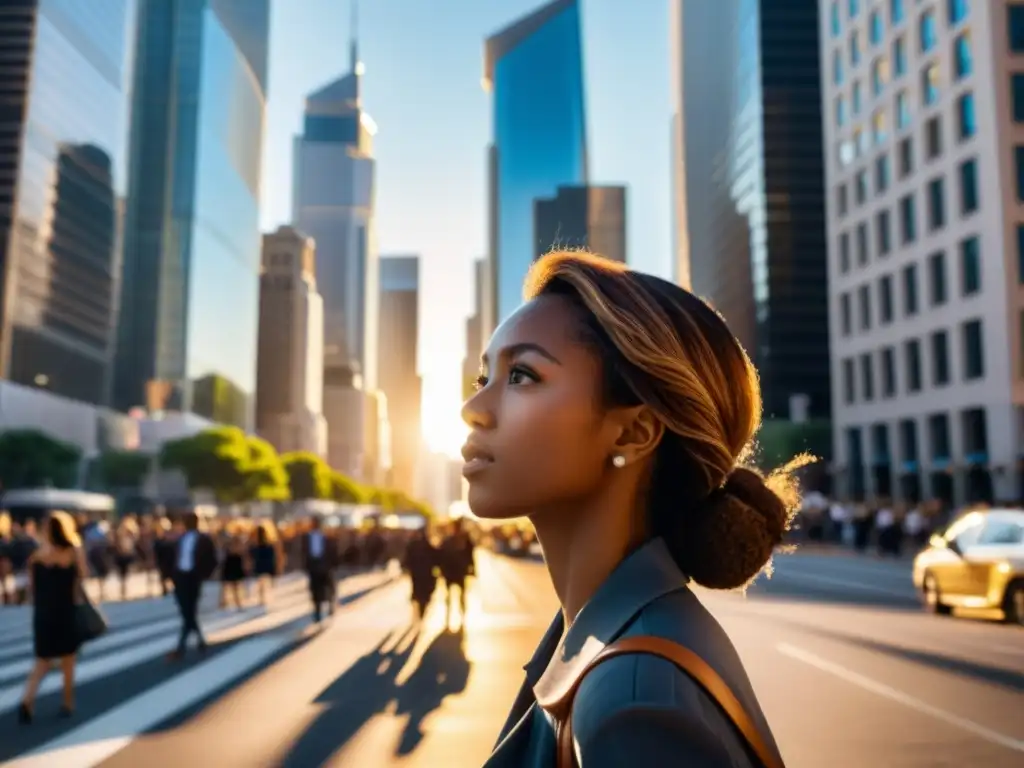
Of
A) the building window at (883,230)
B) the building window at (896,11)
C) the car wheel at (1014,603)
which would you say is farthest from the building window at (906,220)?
the car wheel at (1014,603)

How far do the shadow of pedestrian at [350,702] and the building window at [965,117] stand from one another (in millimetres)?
40296

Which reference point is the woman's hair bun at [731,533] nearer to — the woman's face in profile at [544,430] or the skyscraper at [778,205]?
the woman's face in profile at [544,430]

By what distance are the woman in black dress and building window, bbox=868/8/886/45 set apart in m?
53.1

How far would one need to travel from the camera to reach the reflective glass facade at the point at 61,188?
85.9 m

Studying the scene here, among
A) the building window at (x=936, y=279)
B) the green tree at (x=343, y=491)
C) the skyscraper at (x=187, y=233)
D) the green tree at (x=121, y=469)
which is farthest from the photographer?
the green tree at (x=343, y=491)

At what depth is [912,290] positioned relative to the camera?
166 ft

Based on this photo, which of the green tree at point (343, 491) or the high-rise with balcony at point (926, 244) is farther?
the green tree at point (343, 491)

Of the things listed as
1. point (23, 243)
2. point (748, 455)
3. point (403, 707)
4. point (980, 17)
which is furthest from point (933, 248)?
point (23, 243)

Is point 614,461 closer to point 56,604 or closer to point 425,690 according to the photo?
point 56,604

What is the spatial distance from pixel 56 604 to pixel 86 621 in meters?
0.28

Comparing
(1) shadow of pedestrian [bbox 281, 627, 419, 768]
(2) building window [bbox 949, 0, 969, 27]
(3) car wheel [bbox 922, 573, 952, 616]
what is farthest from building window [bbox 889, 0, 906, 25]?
(1) shadow of pedestrian [bbox 281, 627, 419, 768]

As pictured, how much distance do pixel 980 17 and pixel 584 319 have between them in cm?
4854

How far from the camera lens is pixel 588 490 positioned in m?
1.50

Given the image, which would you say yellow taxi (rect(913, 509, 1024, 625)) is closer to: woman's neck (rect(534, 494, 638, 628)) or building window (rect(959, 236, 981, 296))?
woman's neck (rect(534, 494, 638, 628))
